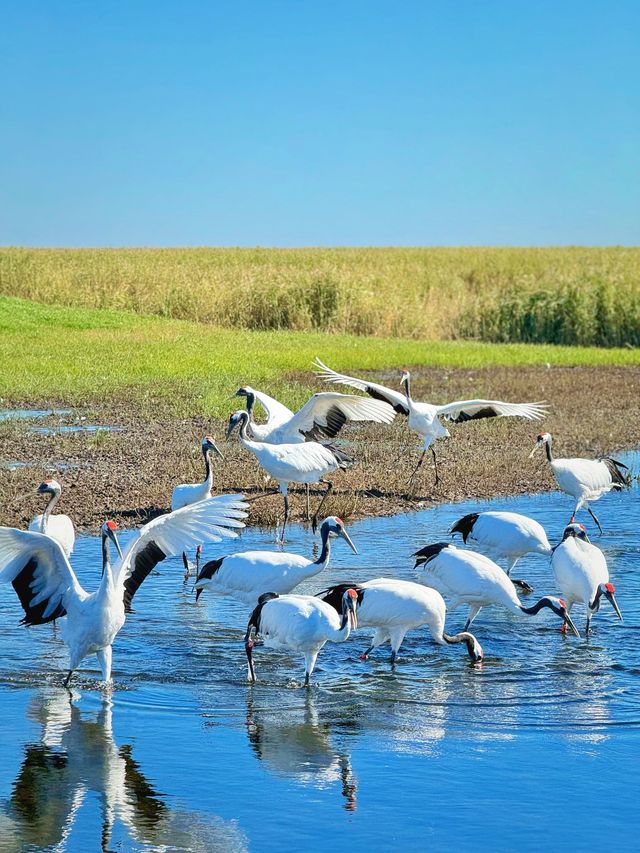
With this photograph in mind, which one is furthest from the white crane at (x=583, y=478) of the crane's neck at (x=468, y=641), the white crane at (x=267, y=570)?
the crane's neck at (x=468, y=641)

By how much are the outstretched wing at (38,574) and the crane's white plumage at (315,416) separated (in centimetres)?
485

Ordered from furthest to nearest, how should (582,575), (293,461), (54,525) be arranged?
1. (293,461)
2. (54,525)
3. (582,575)

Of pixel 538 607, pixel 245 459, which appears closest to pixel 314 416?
pixel 245 459

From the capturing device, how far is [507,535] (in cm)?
869

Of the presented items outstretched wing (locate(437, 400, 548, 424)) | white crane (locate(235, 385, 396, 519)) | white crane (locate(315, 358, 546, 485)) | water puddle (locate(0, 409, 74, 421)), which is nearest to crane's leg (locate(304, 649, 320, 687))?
white crane (locate(235, 385, 396, 519))

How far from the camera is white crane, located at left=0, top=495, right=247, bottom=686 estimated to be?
631 cm

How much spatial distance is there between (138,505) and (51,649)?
345 centimetres

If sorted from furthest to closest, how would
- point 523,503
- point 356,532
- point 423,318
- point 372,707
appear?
point 423,318 < point 523,503 < point 356,532 < point 372,707

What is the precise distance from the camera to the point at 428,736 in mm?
5711

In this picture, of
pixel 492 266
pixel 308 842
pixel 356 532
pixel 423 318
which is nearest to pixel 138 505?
pixel 356 532

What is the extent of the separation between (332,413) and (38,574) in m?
5.39

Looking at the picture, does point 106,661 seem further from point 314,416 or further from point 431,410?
point 431,410

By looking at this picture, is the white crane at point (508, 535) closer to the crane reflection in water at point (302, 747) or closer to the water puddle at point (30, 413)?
the crane reflection in water at point (302, 747)

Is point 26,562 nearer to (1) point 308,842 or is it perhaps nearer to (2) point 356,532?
(1) point 308,842
